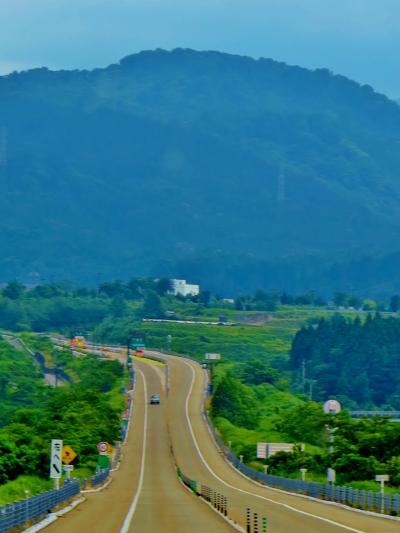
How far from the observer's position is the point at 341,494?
214ft

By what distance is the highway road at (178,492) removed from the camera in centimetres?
4844

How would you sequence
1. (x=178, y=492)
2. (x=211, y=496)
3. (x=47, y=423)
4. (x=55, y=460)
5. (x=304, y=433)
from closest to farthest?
(x=55, y=460) → (x=211, y=496) → (x=178, y=492) → (x=47, y=423) → (x=304, y=433)

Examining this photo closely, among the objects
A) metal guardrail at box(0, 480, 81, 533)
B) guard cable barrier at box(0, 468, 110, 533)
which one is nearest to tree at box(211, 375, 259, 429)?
guard cable barrier at box(0, 468, 110, 533)

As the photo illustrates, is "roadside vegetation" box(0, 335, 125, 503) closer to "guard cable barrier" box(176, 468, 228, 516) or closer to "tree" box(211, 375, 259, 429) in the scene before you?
"guard cable barrier" box(176, 468, 228, 516)

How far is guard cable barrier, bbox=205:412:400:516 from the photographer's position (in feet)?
183

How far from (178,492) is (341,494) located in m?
18.4

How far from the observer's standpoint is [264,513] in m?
55.5

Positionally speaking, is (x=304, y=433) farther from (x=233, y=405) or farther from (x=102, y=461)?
(x=102, y=461)

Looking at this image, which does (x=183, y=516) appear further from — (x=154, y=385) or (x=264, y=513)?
(x=154, y=385)

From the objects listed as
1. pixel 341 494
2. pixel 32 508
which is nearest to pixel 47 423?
pixel 341 494

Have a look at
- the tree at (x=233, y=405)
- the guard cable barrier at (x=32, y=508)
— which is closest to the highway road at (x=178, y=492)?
the guard cable barrier at (x=32, y=508)

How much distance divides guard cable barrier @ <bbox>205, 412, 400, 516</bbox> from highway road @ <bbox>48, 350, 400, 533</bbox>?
2.86 feet

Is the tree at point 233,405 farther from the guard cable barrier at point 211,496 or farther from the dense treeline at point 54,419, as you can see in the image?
the guard cable barrier at point 211,496

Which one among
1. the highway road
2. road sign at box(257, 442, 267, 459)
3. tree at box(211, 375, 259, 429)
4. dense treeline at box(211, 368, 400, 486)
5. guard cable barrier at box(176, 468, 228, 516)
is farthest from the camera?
tree at box(211, 375, 259, 429)
